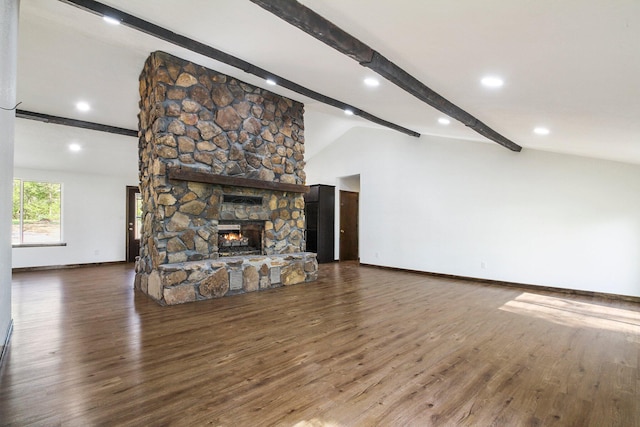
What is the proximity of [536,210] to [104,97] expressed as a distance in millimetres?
7650

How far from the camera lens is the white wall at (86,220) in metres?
7.51

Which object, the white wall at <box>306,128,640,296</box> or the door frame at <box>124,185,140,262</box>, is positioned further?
the door frame at <box>124,185,140,262</box>

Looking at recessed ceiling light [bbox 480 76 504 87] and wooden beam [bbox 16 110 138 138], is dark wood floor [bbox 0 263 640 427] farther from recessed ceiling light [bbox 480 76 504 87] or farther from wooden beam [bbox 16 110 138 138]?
wooden beam [bbox 16 110 138 138]

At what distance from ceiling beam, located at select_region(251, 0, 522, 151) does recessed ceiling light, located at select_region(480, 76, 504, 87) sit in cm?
73

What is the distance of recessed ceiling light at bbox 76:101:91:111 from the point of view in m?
5.33

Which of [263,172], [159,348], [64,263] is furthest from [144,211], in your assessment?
[64,263]

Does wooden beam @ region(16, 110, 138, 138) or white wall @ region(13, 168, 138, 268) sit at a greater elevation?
wooden beam @ region(16, 110, 138, 138)

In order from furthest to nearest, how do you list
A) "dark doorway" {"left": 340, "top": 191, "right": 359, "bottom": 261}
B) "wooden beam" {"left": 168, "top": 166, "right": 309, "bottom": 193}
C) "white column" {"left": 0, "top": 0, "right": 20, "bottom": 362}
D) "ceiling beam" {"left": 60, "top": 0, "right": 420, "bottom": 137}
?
"dark doorway" {"left": 340, "top": 191, "right": 359, "bottom": 261}, "wooden beam" {"left": 168, "top": 166, "right": 309, "bottom": 193}, "ceiling beam" {"left": 60, "top": 0, "right": 420, "bottom": 137}, "white column" {"left": 0, "top": 0, "right": 20, "bottom": 362}

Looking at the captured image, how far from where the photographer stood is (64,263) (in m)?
7.84

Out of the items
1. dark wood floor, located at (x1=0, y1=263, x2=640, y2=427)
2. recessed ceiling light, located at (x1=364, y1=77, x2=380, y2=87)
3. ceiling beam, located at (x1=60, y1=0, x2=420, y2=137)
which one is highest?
ceiling beam, located at (x1=60, y1=0, x2=420, y2=137)

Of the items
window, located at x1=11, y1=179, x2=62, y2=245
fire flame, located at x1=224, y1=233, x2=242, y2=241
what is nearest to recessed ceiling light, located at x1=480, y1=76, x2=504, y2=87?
fire flame, located at x1=224, y1=233, x2=242, y2=241

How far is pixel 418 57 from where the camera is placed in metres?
2.97

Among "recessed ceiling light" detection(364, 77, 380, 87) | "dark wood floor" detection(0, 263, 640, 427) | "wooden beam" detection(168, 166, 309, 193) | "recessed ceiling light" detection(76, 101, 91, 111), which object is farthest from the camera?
"recessed ceiling light" detection(76, 101, 91, 111)

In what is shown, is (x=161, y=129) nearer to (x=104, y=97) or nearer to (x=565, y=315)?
(x=104, y=97)
